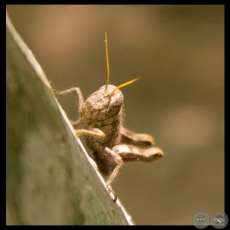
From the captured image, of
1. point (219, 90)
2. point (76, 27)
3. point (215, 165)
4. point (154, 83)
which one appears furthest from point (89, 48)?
point (215, 165)

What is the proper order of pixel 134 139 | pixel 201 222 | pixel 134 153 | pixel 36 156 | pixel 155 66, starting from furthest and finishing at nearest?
pixel 155 66
pixel 134 139
pixel 134 153
pixel 201 222
pixel 36 156

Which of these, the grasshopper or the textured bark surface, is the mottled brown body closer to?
the grasshopper

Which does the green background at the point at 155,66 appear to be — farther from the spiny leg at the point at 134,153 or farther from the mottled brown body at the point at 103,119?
the mottled brown body at the point at 103,119

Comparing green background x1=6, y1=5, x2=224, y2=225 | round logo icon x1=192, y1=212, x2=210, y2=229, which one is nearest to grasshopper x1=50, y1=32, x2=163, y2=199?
round logo icon x1=192, y1=212, x2=210, y2=229

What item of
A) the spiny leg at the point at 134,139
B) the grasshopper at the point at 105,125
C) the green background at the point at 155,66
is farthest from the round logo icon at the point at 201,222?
the green background at the point at 155,66

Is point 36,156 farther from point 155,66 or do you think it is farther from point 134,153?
point 155,66

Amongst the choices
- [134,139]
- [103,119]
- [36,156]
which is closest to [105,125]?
[103,119]
